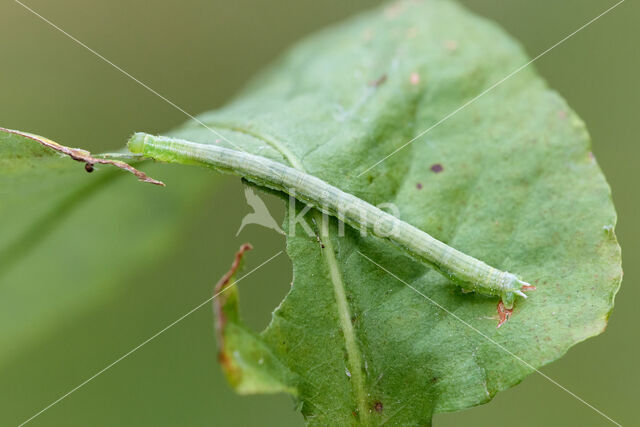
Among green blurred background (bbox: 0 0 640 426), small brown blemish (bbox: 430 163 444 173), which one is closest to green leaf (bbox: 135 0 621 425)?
small brown blemish (bbox: 430 163 444 173)

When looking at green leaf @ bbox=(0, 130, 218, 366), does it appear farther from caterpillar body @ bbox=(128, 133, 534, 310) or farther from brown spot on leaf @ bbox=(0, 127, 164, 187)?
caterpillar body @ bbox=(128, 133, 534, 310)

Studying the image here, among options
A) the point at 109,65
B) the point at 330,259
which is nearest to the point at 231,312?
the point at 330,259

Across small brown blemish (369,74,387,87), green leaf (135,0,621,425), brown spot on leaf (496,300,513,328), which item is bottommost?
brown spot on leaf (496,300,513,328)

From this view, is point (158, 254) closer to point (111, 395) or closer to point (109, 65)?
point (111, 395)

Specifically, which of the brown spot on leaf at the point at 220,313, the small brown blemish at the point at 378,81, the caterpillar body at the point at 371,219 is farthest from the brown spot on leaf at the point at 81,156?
the small brown blemish at the point at 378,81

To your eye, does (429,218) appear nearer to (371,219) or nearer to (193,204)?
(371,219)

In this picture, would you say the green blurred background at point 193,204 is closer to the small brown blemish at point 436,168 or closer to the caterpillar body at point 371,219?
the caterpillar body at point 371,219

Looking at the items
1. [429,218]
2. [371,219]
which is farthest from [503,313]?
[371,219]

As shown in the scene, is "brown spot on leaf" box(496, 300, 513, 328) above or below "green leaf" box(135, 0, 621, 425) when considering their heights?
below
